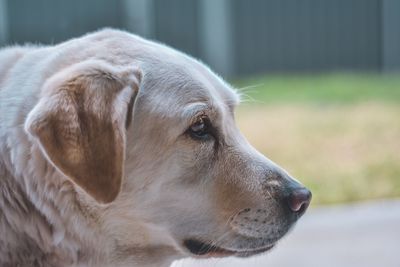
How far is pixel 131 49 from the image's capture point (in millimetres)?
1632

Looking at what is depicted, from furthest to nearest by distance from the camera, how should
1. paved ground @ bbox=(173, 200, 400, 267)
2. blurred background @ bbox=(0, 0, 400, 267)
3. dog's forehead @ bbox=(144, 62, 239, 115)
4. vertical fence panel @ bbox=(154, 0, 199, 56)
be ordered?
1. vertical fence panel @ bbox=(154, 0, 199, 56)
2. blurred background @ bbox=(0, 0, 400, 267)
3. paved ground @ bbox=(173, 200, 400, 267)
4. dog's forehead @ bbox=(144, 62, 239, 115)

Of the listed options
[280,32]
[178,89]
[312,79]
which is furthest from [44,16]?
[178,89]

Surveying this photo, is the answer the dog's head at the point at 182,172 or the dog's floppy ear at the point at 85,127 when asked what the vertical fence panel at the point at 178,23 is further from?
the dog's floppy ear at the point at 85,127

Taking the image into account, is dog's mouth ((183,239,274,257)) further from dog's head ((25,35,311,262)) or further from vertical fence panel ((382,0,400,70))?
vertical fence panel ((382,0,400,70))

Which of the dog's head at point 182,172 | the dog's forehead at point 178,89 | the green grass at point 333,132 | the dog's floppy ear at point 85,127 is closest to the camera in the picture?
the dog's floppy ear at point 85,127

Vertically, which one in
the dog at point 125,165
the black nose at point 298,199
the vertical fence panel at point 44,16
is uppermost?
the dog at point 125,165

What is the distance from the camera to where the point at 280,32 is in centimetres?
800

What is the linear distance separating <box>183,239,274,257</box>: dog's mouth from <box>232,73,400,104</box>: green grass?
13.2ft

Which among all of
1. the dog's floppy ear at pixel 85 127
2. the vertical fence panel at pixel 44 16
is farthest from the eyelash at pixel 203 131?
the vertical fence panel at pixel 44 16

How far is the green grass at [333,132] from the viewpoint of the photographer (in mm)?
4102

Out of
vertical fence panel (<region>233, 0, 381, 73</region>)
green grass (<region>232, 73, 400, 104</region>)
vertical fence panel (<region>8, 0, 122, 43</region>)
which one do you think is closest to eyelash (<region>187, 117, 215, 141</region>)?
green grass (<region>232, 73, 400, 104</region>)

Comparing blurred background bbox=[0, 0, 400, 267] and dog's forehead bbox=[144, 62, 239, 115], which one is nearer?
dog's forehead bbox=[144, 62, 239, 115]

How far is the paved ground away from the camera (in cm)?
339

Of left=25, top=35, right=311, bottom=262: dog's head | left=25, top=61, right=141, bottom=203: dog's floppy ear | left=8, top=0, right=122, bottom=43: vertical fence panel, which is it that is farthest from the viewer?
left=8, top=0, right=122, bottom=43: vertical fence panel
